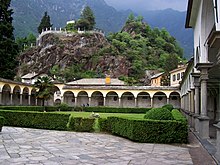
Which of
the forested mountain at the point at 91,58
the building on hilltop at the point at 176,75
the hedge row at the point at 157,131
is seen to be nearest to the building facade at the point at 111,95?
the building on hilltop at the point at 176,75

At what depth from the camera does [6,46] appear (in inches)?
1524

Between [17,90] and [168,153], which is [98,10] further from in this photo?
[168,153]

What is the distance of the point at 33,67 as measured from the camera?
7675 cm

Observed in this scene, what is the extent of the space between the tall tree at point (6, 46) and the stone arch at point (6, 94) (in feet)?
7.23

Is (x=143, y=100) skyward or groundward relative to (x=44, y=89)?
groundward

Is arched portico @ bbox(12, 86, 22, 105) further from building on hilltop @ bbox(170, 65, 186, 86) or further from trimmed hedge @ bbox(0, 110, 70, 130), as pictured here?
building on hilltop @ bbox(170, 65, 186, 86)

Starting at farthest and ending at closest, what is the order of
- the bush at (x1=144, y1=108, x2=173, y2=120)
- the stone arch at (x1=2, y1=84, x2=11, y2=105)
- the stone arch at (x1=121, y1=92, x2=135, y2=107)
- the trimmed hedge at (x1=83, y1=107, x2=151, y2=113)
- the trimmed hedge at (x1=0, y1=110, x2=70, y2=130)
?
the stone arch at (x1=121, y1=92, x2=135, y2=107) < the trimmed hedge at (x1=83, y1=107, x2=151, y2=113) < the stone arch at (x1=2, y1=84, x2=11, y2=105) < the trimmed hedge at (x1=0, y1=110, x2=70, y2=130) < the bush at (x1=144, y1=108, x2=173, y2=120)

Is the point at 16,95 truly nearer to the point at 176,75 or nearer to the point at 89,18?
the point at 176,75

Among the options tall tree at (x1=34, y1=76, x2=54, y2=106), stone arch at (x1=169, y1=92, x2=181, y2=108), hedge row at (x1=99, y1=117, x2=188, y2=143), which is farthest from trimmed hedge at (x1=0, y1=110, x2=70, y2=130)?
stone arch at (x1=169, y1=92, x2=181, y2=108)

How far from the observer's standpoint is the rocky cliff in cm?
7525

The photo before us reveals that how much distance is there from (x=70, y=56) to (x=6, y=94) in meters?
33.7

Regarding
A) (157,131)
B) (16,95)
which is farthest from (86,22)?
(157,131)

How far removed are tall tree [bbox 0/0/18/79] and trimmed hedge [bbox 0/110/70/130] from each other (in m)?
20.0

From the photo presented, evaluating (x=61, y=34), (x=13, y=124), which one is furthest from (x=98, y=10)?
(x=13, y=124)
